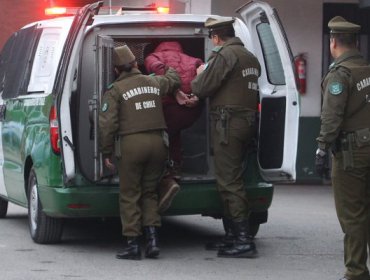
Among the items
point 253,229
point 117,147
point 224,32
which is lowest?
point 253,229

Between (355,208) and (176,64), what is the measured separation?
254 centimetres

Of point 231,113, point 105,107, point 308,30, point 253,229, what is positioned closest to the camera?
point 105,107

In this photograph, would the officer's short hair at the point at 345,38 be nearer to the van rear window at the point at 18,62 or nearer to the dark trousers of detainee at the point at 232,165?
the dark trousers of detainee at the point at 232,165

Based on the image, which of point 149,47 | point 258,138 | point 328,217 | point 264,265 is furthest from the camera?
point 328,217

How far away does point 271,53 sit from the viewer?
9258mm

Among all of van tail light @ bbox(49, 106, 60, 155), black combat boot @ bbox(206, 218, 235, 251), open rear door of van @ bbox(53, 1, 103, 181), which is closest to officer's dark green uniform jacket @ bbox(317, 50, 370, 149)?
black combat boot @ bbox(206, 218, 235, 251)

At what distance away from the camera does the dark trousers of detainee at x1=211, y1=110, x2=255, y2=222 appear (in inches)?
347

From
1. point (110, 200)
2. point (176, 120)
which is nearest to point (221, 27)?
point (176, 120)

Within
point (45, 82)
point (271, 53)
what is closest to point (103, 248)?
point (45, 82)

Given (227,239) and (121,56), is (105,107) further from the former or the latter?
(227,239)

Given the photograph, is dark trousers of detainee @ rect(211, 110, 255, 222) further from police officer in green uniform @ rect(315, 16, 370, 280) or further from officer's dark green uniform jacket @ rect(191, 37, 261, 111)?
police officer in green uniform @ rect(315, 16, 370, 280)

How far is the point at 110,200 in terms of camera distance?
28.9 ft

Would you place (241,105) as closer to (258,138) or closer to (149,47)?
(258,138)

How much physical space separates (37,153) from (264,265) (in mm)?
2232
